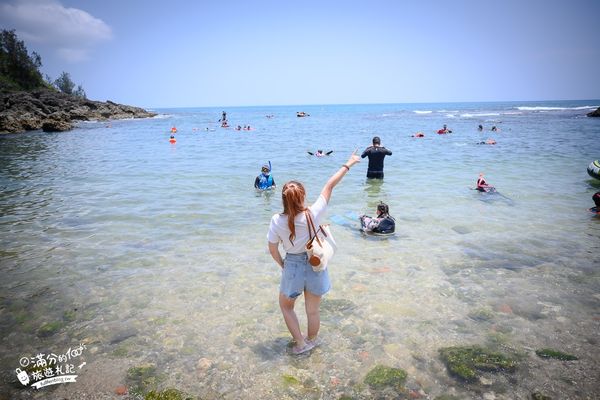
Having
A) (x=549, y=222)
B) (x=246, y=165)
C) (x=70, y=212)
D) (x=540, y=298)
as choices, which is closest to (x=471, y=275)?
(x=540, y=298)

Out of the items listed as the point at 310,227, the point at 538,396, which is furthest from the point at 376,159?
the point at 538,396

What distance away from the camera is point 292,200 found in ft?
12.1

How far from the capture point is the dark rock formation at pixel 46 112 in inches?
1745

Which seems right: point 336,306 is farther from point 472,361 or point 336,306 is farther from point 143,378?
point 143,378

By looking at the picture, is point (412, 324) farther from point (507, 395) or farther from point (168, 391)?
point (168, 391)

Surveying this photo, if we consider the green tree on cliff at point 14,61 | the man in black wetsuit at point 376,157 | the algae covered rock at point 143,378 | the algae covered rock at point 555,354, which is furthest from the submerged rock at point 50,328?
the green tree on cliff at point 14,61

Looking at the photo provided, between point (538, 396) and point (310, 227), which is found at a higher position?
point (310, 227)

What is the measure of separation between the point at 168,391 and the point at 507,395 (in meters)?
4.11

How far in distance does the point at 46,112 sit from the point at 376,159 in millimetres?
→ 68163

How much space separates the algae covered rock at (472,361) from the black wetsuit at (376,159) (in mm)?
10957

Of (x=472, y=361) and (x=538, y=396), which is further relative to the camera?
(x=472, y=361)

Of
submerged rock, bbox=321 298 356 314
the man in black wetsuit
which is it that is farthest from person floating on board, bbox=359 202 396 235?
the man in black wetsuit

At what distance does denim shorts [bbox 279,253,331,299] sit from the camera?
4062mm

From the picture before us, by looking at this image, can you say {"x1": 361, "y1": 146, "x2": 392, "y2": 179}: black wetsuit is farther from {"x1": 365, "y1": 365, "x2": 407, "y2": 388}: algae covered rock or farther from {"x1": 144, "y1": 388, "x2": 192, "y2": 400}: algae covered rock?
{"x1": 144, "y1": 388, "x2": 192, "y2": 400}: algae covered rock
